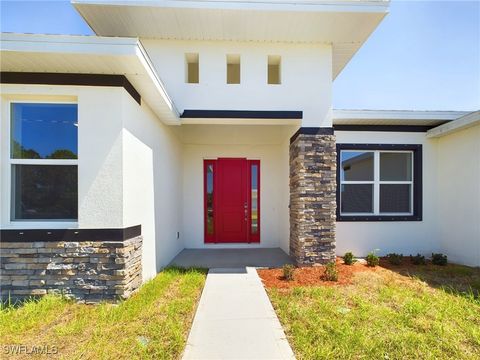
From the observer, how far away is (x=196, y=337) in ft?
9.62

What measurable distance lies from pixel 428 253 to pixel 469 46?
18.4 feet

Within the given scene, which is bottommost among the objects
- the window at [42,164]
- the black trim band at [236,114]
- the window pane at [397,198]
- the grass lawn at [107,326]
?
the grass lawn at [107,326]

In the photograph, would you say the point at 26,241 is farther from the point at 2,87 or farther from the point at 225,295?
the point at 225,295

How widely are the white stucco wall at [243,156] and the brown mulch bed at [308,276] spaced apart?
2325mm

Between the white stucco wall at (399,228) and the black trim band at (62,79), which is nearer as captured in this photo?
the black trim band at (62,79)

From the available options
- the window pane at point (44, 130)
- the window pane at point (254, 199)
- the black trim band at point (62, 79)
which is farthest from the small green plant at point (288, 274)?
A: the black trim band at point (62, 79)

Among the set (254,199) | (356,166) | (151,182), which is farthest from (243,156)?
(151,182)

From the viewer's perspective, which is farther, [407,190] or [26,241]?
[407,190]

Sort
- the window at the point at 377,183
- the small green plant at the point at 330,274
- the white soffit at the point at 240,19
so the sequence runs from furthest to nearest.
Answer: the window at the point at 377,183, the white soffit at the point at 240,19, the small green plant at the point at 330,274

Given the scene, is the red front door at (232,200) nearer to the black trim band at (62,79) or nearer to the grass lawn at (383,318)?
the grass lawn at (383,318)

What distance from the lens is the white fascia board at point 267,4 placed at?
15.7 ft

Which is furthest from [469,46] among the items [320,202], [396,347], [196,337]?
[196,337]

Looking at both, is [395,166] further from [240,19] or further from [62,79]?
[62,79]

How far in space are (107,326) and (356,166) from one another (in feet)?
21.1
